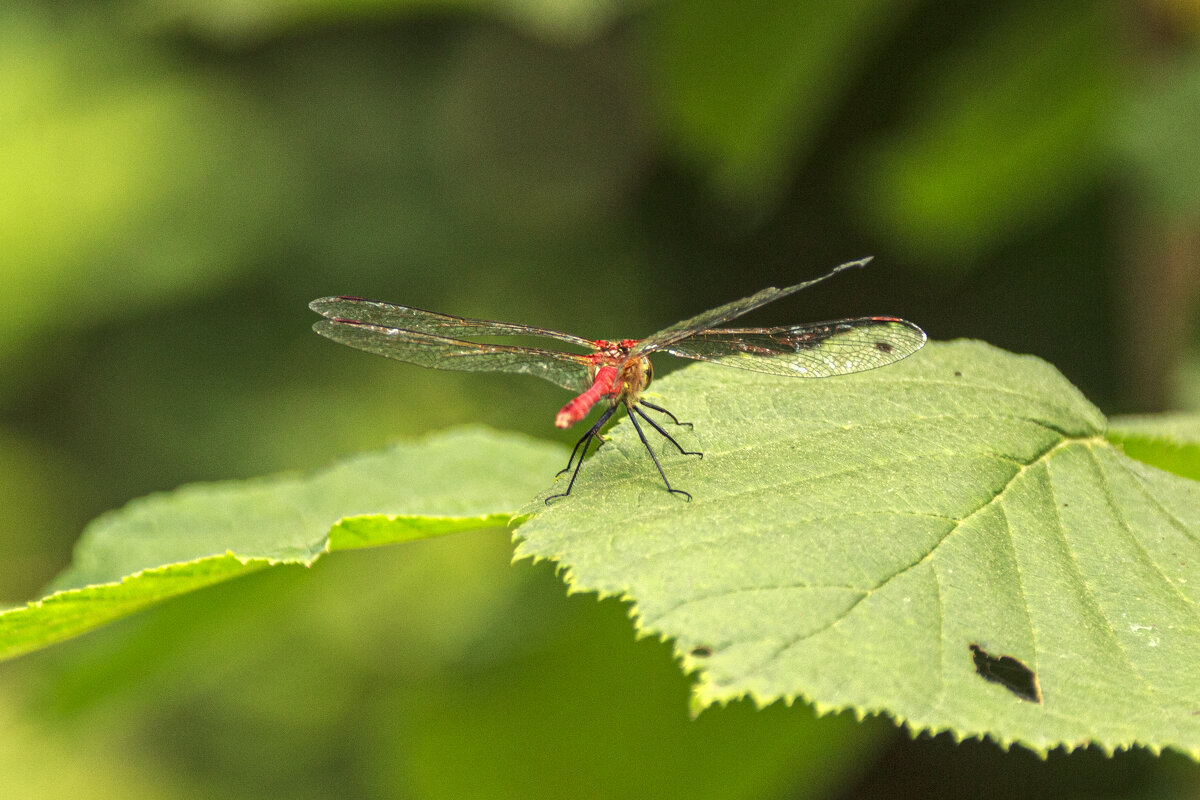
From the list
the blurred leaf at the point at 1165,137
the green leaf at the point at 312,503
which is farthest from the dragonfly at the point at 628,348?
the blurred leaf at the point at 1165,137

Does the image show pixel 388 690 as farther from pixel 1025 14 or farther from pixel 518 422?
pixel 1025 14

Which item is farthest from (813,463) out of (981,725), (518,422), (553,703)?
(518,422)

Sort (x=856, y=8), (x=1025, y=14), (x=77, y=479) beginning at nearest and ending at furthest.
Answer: (x=856, y=8), (x=1025, y=14), (x=77, y=479)

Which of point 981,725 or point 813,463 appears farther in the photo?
point 813,463

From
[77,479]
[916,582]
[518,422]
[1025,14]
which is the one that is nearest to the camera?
[916,582]

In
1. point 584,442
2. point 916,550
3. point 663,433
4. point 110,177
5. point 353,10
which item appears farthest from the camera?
point 110,177

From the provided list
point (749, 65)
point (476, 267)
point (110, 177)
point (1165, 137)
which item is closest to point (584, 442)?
point (749, 65)

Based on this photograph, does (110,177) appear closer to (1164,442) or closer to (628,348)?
(628,348)

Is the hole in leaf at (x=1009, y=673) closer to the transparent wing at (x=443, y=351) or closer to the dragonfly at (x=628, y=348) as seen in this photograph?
the dragonfly at (x=628, y=348)
